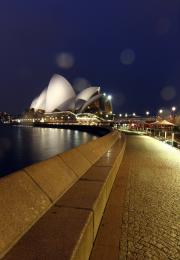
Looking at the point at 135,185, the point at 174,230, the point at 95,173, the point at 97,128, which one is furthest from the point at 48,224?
the point at 97,128

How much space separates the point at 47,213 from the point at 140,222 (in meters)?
1.52

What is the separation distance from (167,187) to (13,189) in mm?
4288

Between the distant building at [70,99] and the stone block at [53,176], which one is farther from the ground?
the distant building at [70,99]

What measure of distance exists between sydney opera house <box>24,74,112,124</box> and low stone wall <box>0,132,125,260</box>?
98416 millimetres

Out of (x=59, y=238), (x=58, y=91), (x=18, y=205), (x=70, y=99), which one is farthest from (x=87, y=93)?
(x=59, y=238)

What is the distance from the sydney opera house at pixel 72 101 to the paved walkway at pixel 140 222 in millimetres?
96465

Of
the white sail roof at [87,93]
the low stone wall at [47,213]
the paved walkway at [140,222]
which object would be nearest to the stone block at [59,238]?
the low stone wall at [47,213]

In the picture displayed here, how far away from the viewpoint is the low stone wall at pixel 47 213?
2521 mm

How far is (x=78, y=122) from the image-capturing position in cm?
12750

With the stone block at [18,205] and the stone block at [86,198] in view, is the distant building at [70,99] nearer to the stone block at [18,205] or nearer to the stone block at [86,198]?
the stone block at [86,198]

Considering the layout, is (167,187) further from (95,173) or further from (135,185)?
(95,173)

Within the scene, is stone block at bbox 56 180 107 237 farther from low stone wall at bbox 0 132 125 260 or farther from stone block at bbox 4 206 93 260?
stone block at bbox 4 206 93 260

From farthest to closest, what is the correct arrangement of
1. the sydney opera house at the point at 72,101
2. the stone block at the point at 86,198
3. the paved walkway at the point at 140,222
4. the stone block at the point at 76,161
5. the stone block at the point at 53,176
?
the sydney opera house at the point at 72,101
the stone block at the point at 76,161
the stone block at the point at 53,176
the stone block at the point at 86,198
the paved walkway at the point at 140,222

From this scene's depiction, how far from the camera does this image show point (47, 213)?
338 cm
